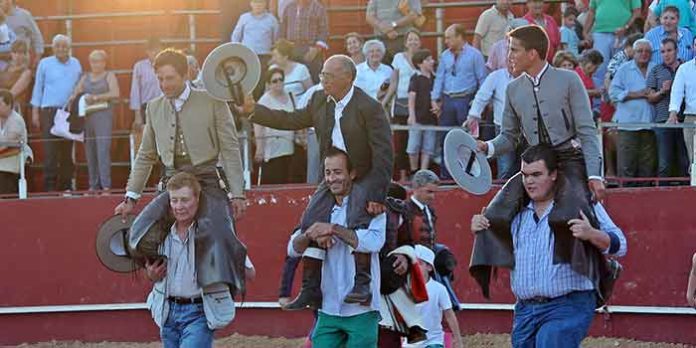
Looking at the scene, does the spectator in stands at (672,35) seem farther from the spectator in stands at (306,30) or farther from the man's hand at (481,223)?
the man's hand at (481,223)

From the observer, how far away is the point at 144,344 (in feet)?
48.4

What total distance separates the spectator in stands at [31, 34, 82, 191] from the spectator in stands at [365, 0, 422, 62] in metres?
2.95

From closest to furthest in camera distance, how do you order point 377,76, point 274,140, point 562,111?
point 562,111 → point 274,140 → point 377,76

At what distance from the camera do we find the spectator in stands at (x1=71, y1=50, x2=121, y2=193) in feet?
50.8

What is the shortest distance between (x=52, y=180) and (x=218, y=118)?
7.08 meters

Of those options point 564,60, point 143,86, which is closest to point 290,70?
point 143,86

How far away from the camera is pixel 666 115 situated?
13844mm

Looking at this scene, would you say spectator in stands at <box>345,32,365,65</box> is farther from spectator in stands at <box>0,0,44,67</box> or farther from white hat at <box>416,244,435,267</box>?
white hat at <box>416,244,435,267</box>

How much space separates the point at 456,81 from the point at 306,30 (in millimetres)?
2024

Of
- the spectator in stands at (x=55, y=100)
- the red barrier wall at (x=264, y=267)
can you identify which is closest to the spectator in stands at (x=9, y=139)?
the red barrier wall at (x=264, y=267)

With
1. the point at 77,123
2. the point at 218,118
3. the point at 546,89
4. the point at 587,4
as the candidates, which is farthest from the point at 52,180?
the point at 546,89

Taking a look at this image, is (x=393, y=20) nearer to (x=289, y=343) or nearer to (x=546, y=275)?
(x=289, y=343)

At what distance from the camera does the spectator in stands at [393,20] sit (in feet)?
53.2

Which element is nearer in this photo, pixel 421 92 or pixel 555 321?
pixel 555 321
